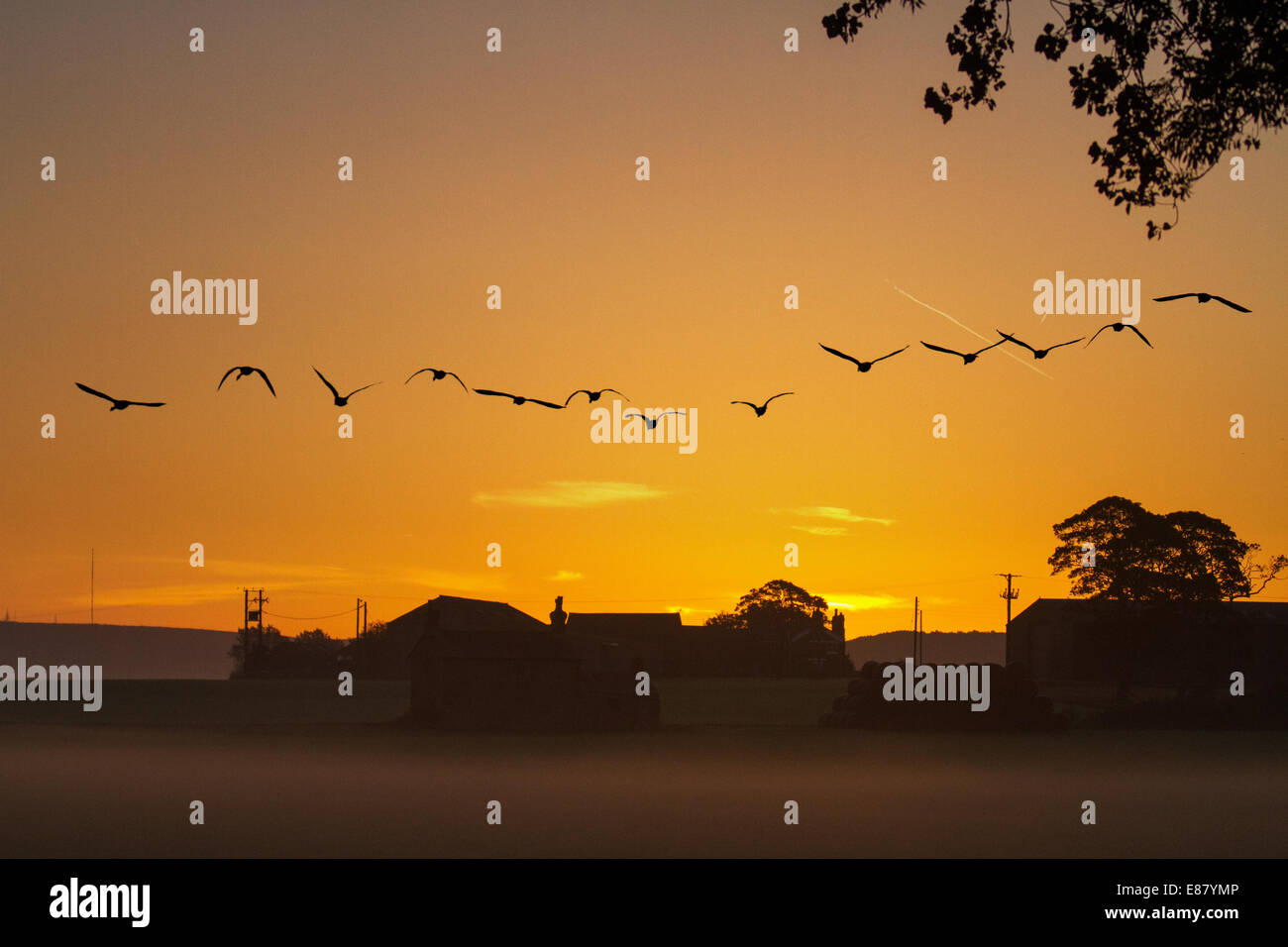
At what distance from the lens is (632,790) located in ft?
88.4

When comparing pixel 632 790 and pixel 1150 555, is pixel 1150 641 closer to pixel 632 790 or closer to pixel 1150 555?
pixel 1150 555

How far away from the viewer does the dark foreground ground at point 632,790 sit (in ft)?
64.3

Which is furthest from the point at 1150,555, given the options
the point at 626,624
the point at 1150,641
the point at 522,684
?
the point at 626,624

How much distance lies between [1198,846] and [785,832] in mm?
6321

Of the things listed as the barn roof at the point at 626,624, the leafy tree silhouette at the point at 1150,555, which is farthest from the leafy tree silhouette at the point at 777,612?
the leafy tree silhouette at the point at 1150,555

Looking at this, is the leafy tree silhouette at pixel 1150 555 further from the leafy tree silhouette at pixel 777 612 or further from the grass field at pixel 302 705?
the leafy tree silhouette at pixel 777 612

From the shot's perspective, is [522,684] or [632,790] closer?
[632,790]

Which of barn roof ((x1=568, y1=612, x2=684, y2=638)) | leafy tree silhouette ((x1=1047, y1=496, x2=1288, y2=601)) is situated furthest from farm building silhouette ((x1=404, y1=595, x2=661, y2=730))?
barn roof ((x1=568, y1=612, x2=684, y2=638))

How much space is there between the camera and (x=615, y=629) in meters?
118

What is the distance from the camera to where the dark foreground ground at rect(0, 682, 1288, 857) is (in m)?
19.6
